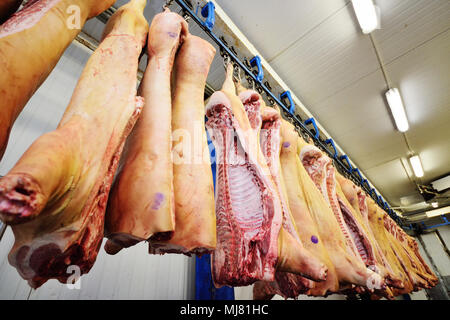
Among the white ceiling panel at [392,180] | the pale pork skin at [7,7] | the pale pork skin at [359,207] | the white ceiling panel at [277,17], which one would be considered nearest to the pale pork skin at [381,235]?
the pale pork skin at [359,207]

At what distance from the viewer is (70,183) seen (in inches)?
16.7

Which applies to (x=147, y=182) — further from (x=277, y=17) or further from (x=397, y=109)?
(x=397, y=109)

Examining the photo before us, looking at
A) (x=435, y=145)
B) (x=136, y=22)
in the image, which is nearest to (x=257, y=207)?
(x=136, y=22)

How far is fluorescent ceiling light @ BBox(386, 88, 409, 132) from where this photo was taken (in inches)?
125

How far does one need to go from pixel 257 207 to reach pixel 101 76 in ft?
2.11

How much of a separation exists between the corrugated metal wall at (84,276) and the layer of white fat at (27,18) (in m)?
0.89

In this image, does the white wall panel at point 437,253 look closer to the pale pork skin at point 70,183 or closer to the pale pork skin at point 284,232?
the pale pork skin at point 284,232

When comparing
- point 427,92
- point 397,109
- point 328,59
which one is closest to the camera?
point 328,59

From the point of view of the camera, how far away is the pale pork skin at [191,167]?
60cm

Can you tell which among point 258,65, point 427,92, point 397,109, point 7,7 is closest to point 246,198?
point 7,7

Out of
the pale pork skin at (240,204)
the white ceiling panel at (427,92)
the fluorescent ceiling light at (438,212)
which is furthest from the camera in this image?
the fluorescent ceiling light at (438,212)

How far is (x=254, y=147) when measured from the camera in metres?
0.94

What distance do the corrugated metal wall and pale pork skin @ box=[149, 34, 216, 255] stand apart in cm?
90

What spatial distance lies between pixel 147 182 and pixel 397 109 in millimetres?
4185
